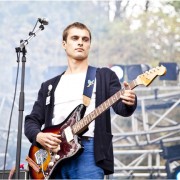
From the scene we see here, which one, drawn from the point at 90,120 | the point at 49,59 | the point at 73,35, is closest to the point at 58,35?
the point at 49,59

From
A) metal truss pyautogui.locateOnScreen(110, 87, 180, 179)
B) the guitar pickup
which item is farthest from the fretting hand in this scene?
metal truss pyautogui.locateOnScreen(110, 87, 180, 179)

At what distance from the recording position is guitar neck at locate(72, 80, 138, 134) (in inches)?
113

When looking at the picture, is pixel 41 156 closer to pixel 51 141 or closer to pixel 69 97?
pixel 51 141

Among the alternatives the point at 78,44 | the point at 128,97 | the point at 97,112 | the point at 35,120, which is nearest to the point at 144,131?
the point at 35,120

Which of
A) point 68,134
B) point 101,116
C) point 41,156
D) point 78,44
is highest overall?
point 78,44

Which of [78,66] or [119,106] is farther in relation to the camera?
[78,66]

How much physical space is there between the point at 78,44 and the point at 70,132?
2.11ft

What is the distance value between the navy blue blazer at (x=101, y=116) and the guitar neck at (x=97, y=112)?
68mm

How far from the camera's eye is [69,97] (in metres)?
3.09

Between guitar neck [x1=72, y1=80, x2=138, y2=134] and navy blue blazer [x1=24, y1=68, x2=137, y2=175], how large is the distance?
0.07 metres

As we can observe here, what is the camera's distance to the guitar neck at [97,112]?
9.43 feet

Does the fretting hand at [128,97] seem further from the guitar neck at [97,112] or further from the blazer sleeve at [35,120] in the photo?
the blazer sleeve at [35,120]

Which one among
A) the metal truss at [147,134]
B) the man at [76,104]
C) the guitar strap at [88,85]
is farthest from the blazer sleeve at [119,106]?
the metal truss at [147,134]

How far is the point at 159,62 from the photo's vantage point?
18.2ft
